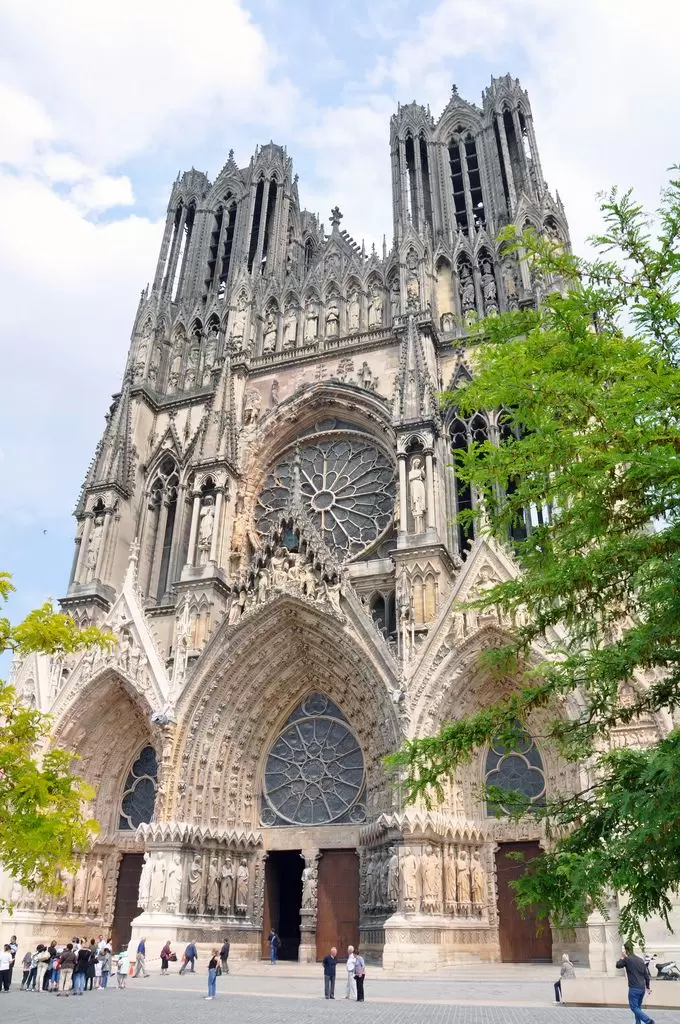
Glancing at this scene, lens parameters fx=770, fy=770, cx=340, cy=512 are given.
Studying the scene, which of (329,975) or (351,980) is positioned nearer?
(351,980)

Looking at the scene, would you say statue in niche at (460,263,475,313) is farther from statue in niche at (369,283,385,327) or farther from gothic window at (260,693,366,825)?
gothic window at (260,693,366,825)

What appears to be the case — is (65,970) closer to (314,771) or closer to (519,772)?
(314,771)

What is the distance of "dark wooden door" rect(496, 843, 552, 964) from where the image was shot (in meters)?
15.4

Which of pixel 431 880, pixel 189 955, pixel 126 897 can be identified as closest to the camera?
pixel 431 880

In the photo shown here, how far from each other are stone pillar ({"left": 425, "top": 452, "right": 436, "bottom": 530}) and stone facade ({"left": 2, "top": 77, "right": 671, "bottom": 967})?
Answer: 2.1 inches

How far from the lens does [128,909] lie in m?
18.8

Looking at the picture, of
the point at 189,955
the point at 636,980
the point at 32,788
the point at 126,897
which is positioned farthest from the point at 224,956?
the point at 636,980

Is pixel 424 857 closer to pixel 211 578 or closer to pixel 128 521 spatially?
pixel 211 578

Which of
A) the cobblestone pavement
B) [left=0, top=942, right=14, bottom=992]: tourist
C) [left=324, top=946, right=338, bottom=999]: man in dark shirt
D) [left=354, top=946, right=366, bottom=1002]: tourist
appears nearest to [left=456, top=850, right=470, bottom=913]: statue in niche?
the cobblestone pavement

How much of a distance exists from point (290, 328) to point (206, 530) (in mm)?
8301

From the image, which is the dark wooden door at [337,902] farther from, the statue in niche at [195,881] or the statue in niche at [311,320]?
the statue in niche at [311,320]

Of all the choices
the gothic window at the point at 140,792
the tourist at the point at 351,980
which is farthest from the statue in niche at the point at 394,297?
the tourist at the point at 351,980

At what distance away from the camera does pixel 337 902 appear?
680 inches

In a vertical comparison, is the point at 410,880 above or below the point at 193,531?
below
